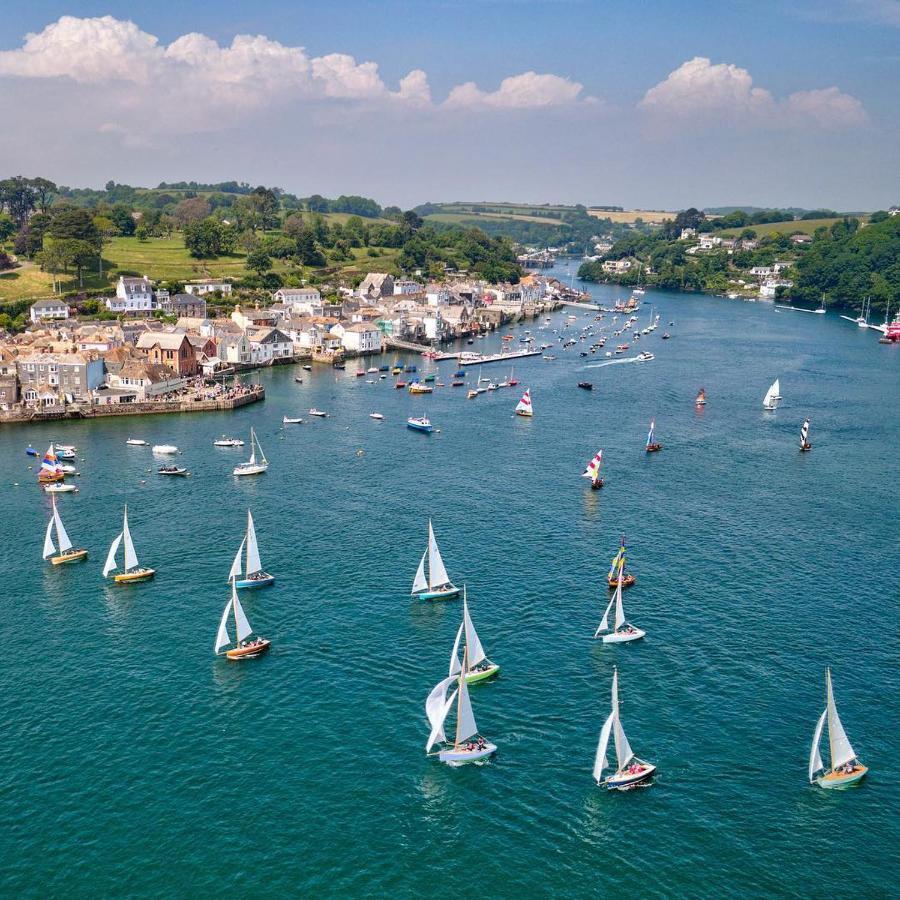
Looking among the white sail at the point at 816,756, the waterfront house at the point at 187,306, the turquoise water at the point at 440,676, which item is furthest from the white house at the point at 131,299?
the white sail at the point at 816,756

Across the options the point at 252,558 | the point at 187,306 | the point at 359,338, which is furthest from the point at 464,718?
the point at 187,306

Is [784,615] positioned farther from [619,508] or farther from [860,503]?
[860,503]

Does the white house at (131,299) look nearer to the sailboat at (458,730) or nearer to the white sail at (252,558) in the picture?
the white sail at (252,558)

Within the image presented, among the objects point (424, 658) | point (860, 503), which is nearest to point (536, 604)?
point (424, 658)

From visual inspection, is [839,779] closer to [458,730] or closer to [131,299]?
[458,730]

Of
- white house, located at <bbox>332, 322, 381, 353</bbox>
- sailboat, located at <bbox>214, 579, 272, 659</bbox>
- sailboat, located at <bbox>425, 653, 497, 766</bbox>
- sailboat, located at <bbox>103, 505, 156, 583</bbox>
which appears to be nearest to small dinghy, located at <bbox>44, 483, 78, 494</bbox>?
sailboat, located at <bbox>103, 505, 156, 583</bbox>
